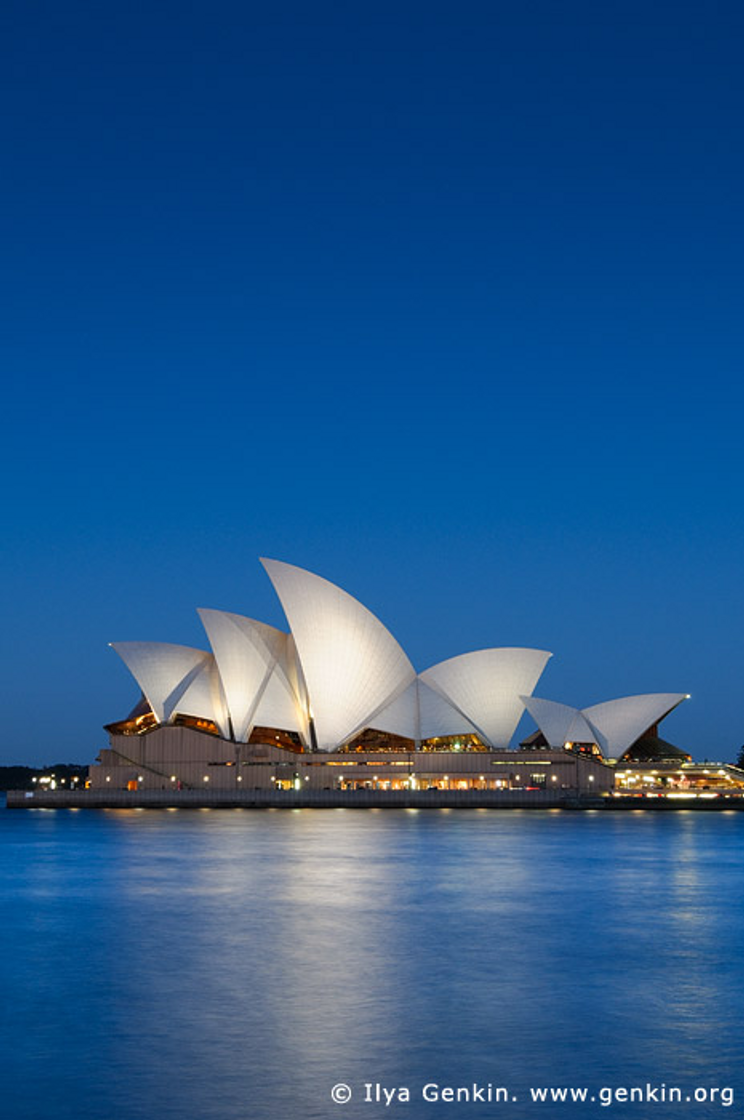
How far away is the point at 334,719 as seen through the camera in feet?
247

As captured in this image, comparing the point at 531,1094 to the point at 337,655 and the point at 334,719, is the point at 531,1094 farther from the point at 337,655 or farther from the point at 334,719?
the point at 334,719

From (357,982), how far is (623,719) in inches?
2676

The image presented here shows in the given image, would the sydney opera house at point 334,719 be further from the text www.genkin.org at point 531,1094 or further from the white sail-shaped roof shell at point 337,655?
the text www.genkin.org at point 531,1094

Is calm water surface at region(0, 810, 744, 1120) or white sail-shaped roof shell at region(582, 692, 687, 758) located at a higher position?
white sail-shaped roof shell at region(582, 692, 687, 758)

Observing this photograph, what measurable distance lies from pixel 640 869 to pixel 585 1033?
21.5 metres

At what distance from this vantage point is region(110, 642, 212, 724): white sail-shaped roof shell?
7594 centimetres

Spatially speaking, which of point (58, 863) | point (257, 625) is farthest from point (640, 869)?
point (257, 625)

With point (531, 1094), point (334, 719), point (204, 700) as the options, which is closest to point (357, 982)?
point (531, 1094)

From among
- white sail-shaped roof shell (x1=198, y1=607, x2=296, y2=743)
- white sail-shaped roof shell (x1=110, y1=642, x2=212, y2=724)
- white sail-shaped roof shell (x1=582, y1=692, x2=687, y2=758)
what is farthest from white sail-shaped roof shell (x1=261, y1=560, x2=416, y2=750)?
white sail-shaped roof shell (x1=582, y1=692, x2=687, y2=758)

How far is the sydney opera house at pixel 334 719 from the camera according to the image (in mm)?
73488

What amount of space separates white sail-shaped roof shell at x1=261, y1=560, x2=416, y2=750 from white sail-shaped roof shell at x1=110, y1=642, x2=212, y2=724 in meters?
8.99

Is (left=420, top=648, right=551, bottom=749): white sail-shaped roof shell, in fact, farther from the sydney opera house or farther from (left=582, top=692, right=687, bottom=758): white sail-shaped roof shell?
(left=582, top=692, right=687, bottom=758): white sail-shaped roof shell

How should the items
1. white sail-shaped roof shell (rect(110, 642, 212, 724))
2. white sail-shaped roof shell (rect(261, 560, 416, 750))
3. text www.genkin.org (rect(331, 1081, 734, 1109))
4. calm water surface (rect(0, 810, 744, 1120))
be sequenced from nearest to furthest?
text www.genkin.org (rect(331, 1081, 734, 1109)) → calm water surface (rect(0, 810, 744, 1120)) → white sail-shaped roof shell (rect(261, 560, 416, 750)) → white sail-shaped roof shell (rect(110, 642, 212, 724))

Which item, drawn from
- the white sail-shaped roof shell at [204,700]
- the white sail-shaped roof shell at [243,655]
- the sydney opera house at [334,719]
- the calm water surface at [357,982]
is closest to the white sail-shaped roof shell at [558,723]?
the sydney opera house at [334,719]
